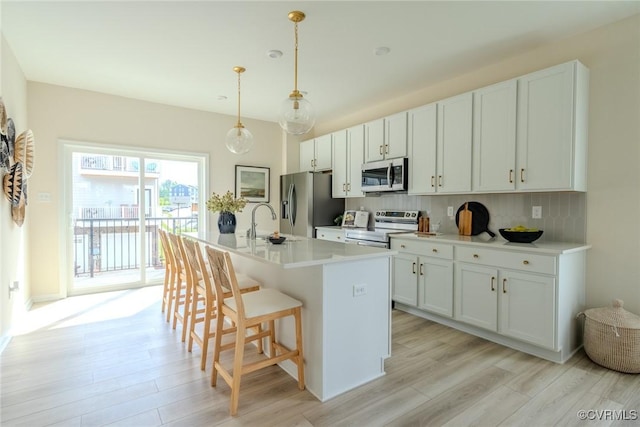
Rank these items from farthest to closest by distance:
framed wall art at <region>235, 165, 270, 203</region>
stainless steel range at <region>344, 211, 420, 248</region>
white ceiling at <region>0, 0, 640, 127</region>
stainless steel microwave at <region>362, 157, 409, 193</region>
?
framed wall art at <region>235, 165, 270, 203</region>, stainless steel microwave at <region>362, 157, 409, 193</region>, stainless steel range at <region>344, 211, 420, 248</region>, white ceiling at <region>0, 0, 640, 127</region>

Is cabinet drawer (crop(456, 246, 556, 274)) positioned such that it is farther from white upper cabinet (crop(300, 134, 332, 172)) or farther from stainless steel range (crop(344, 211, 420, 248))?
white upper cabinet (crop(300, 134, 332, 172))

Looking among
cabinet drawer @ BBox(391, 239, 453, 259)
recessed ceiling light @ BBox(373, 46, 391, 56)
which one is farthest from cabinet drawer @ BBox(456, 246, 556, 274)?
recessed ceiling light @ BBox(373, 46, 391, 56)

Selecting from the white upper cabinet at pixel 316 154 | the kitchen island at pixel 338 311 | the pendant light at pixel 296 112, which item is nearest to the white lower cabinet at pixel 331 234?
the white upper cabinet at pixel 316 154

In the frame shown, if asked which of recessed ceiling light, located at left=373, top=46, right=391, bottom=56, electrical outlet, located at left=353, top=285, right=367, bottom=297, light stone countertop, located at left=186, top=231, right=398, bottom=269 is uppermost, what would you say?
recessed ceiling light, located at left=373, top=46, right=391, bottom=56

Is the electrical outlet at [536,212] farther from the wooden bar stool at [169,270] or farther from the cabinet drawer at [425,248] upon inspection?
the wooden bar stool at [169,270]

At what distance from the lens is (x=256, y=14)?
2.50 meters

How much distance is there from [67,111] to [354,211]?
13.3ft

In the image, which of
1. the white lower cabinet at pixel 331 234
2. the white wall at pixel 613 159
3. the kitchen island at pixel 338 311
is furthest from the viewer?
the white lower cabinet at pixel 331 234

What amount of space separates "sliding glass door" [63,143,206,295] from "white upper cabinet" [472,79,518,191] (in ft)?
12.8

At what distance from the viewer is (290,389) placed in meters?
2.14

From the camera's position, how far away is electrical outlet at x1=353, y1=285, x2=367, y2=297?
2.14 metres

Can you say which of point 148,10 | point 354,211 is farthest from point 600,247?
point 148,10

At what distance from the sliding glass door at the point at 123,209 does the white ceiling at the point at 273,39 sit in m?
1.06

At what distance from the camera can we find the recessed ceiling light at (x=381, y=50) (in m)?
3.00
